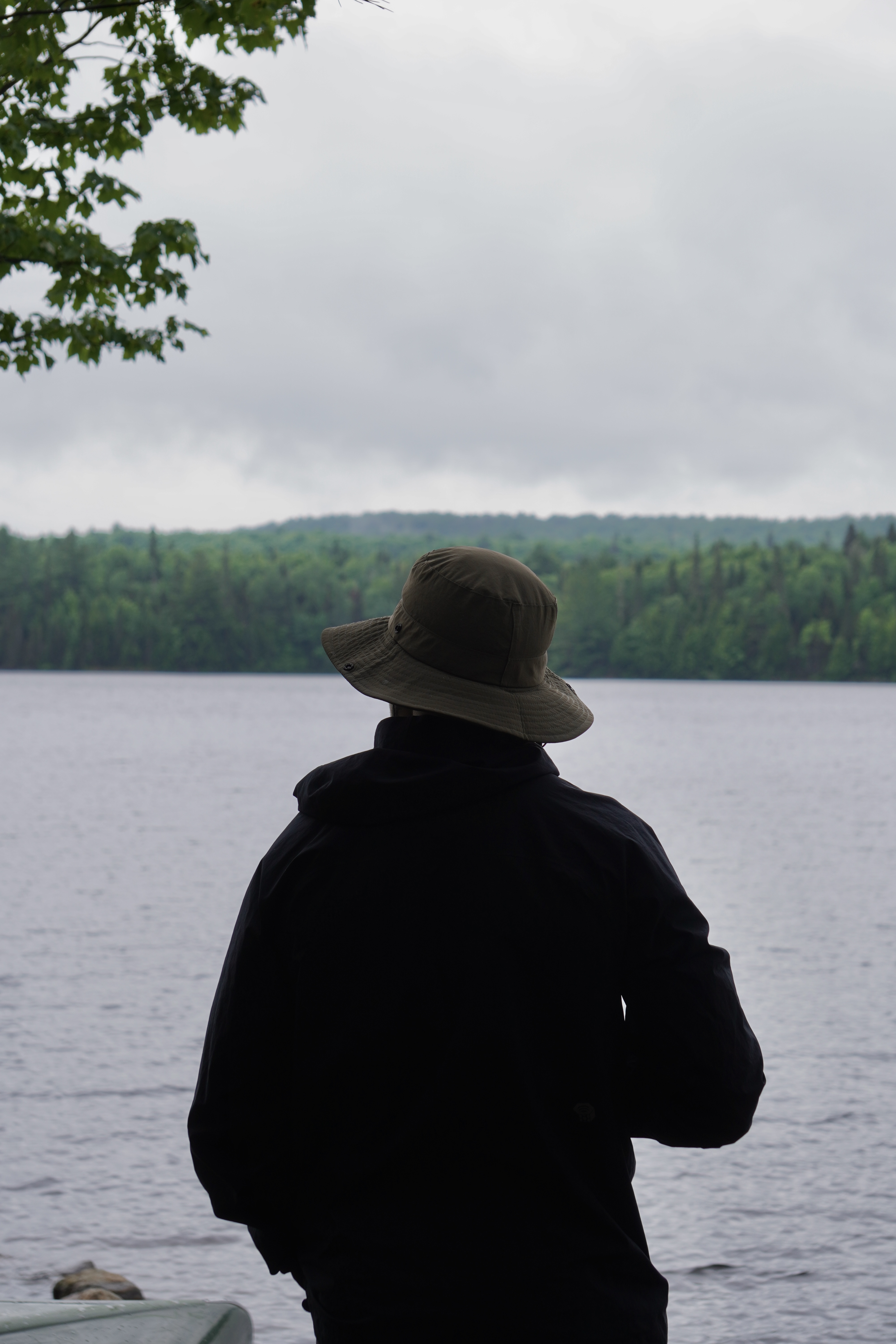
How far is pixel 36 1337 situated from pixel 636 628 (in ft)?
510

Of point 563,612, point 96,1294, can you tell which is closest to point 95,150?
point 96,1294

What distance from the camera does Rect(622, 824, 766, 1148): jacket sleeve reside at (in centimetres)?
197

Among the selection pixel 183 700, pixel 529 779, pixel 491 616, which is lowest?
pixel 183 700

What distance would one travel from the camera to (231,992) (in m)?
2.07

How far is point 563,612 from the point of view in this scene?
531ft

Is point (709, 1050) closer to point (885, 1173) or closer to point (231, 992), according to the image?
point (231, 992)

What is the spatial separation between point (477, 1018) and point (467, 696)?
46cm

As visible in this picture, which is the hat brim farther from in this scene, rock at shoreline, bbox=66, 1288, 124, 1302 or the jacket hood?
rock at shoreline, bbox=66, 1288, 124, 1302

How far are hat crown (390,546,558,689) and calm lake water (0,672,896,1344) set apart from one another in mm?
5402

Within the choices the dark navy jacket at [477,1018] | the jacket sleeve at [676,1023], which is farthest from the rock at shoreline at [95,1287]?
the jacket sleeve at [676,1023]

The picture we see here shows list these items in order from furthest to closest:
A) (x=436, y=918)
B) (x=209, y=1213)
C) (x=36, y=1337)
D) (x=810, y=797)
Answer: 1. (x=810, y=797)
2. (x=209, y=1213)
3. (x=36, y=1337)
4. (x=436, y=918)

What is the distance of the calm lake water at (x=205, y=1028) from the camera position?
715cm

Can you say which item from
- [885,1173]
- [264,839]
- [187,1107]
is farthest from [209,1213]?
[264,839]

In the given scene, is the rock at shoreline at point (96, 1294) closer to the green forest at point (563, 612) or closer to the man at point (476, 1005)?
the man at point (476, 1005)
